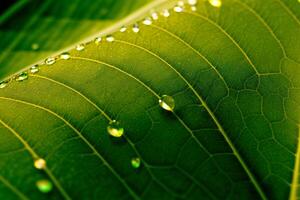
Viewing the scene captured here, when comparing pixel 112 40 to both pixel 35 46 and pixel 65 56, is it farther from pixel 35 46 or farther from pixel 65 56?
pixel 35 46

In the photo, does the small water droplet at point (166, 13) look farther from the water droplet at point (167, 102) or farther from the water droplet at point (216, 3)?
the water droplet at point (167, 102)

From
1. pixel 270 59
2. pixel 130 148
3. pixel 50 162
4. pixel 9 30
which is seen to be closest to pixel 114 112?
pixel 130 148

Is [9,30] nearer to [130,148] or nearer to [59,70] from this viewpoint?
[59,70]

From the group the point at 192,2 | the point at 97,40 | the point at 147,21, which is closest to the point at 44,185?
the point at 97,40

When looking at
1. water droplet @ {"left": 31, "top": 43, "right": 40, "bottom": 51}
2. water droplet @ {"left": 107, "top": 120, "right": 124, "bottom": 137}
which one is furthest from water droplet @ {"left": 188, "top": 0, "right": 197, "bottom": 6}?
water droplet @ {"left": 31, "top": 43, "right": 40, "bottom": 51}

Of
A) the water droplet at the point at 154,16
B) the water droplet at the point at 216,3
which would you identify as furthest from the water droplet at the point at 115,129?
the water droplet at the point at 216,3
